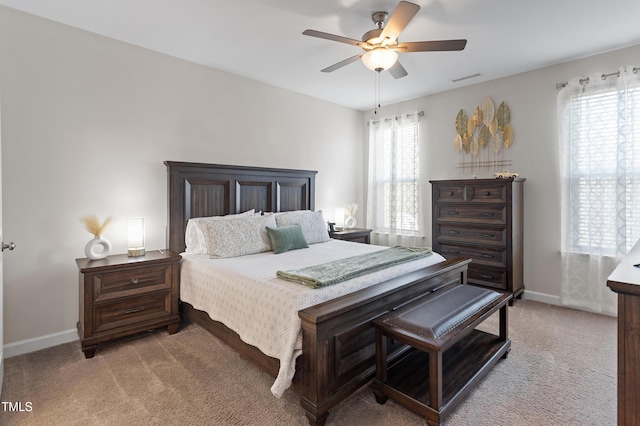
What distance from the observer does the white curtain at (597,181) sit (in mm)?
3193

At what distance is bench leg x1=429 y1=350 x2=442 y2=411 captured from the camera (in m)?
1.69

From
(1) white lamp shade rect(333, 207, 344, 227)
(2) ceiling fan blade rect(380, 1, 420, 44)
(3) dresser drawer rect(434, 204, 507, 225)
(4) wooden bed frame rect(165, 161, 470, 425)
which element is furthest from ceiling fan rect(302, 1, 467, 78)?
(1) white lamp shade rect(333, 207, 344, 227)

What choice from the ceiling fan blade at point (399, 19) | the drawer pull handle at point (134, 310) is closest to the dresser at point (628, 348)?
the ceiling fan blade at point (399, 19)

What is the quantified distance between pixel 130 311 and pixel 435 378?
244 cm

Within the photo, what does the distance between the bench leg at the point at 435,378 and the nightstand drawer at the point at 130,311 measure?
7.57 feet

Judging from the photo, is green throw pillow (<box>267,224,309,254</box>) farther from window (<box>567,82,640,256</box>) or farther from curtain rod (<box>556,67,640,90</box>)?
curtain rod (<box>556,67,640,90</box>)

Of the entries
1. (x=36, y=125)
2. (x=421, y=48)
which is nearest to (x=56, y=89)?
(x=36, y=125)

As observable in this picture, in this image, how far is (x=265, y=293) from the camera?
205 cm

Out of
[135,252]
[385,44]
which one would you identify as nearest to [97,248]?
[135,252]

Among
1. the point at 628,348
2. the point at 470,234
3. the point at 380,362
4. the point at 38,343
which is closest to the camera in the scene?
the point at 628,348

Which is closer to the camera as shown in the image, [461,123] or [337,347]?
[337,347]

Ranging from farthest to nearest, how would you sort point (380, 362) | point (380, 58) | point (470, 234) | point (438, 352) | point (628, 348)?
point (470, 234) → point (380, 58) → point (380, 362) → point (438, 352) → point (628, 348)

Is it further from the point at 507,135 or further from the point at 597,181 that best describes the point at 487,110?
the point at 597,181

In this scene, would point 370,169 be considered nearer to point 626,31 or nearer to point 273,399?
point 626,31
